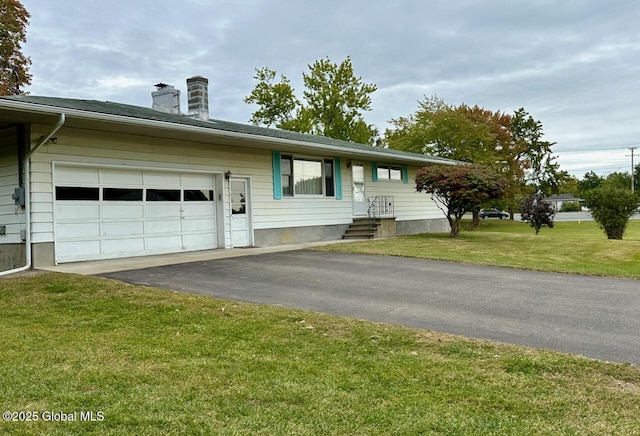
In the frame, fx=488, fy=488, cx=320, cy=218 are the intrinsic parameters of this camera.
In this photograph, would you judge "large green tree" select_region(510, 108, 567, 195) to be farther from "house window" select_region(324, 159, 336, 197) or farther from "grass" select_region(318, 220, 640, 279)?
"house window" select_region(324, 159, 336, 197)

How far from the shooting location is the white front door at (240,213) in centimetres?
1347

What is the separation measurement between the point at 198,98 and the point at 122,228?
20.4ft

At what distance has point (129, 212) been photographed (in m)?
11.2

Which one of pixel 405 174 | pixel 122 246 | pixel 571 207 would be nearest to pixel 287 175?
pixel 122 246

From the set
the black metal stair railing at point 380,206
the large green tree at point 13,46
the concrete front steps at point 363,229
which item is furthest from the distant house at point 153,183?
the large green tree at point 13,46

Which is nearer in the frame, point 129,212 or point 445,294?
point 445,294

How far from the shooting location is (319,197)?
16141 mm

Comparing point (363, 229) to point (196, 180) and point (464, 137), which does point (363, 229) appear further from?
point (464, 137)

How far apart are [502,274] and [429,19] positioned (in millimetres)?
9144

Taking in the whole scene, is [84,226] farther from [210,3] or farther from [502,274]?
[502,274]

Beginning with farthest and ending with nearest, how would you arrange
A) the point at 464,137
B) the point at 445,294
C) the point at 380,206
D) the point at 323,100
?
the point at 323,100, the point at 464,137, the point at 380,206, the point at 445,294

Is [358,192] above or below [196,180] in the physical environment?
below

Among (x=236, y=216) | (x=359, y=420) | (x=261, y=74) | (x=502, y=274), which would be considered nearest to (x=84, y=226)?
(x=236, y=216)

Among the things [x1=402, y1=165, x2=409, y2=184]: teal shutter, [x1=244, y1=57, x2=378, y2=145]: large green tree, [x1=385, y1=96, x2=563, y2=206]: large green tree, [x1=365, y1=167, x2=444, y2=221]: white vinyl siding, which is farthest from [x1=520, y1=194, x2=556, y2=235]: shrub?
[x1=244, y1=57, x2=378, y2=145]: large green tree
